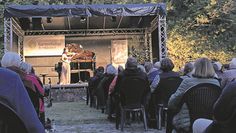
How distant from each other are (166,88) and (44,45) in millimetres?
12054

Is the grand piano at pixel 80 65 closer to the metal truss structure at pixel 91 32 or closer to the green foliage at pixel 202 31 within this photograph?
the metal truss structure at pixel 91 32

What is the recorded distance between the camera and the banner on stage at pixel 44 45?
58.0ft

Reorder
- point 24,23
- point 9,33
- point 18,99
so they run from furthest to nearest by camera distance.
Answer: point 24,23 < point 9,33 < point 18,99

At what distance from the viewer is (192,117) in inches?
156

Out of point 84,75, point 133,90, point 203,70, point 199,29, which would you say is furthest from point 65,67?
point 203,70

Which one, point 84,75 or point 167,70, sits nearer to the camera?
point 167,70

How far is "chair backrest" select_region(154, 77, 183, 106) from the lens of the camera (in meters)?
6.38

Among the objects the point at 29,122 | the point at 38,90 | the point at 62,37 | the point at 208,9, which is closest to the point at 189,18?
the point at 208,9

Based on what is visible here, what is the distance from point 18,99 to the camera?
182cm

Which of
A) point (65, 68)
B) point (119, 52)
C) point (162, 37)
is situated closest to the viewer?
point (162, 37)

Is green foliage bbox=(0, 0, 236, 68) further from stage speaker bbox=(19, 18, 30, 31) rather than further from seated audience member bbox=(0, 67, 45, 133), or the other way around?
seated audience member bbox=(0, 67, 45, 133)

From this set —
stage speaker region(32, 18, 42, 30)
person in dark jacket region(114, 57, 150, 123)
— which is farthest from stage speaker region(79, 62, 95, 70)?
person in dark jacket region(114, 57, 150, 123)

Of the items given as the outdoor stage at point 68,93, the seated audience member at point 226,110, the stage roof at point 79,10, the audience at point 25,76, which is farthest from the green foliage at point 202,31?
the seated audience member at point 226,110

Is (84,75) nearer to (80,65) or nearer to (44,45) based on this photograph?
(80,65)
